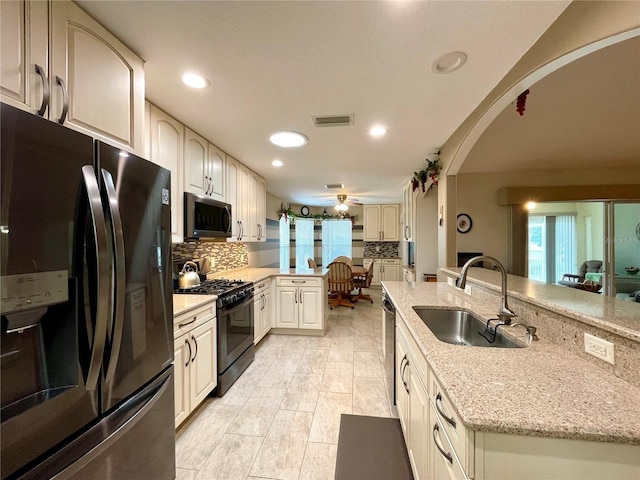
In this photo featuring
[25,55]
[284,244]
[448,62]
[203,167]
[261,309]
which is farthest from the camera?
[284,244]

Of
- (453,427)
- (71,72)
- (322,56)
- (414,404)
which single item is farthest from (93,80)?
(414,404)

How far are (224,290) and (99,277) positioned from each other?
5.07 feet

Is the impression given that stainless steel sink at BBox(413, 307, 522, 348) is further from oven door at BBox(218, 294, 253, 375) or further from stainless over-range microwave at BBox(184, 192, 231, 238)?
stainless over-range microwave at BBox(184, 192, 231, 238)

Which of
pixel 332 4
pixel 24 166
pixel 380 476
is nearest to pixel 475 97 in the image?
pixel 332 4

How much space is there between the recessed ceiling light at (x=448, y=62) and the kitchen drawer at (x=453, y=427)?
5.47ft

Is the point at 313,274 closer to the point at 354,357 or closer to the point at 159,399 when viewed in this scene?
the point at 354,357

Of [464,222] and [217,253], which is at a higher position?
[464,222]

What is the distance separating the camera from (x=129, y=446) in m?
1.08

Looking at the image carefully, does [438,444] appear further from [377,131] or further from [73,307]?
[377,131]

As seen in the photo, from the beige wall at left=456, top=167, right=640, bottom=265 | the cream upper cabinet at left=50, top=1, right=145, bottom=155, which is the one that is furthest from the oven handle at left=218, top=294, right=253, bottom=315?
the beige wall at left=456, top=167, right=640, bottom=265

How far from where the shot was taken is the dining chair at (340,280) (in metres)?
5.04

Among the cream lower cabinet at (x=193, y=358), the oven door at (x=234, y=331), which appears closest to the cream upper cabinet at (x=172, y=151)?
the cream lower cabinet at (x=193, y=358)

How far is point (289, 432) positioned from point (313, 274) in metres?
2.06

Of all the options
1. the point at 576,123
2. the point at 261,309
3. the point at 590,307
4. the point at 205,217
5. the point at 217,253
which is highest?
the point at 576,123
